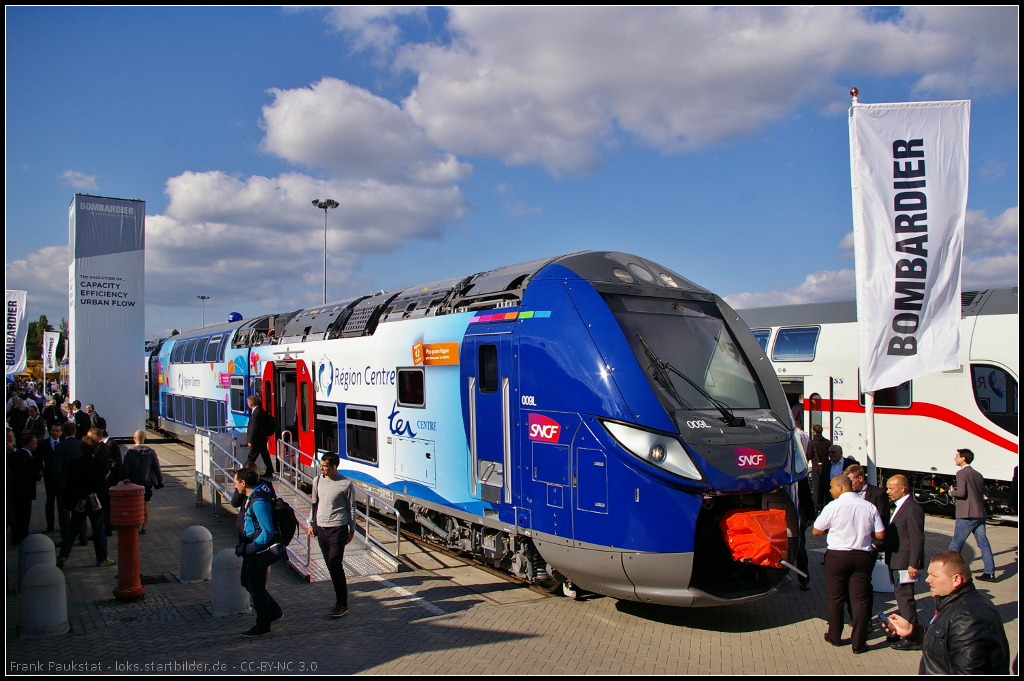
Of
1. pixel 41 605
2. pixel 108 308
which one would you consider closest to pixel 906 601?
pixel 41 605

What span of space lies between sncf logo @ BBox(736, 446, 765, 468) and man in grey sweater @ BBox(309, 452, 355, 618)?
12.8 feet

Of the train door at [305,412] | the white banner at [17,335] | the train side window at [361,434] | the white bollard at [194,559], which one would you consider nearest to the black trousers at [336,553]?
the white bollard at [194,559]

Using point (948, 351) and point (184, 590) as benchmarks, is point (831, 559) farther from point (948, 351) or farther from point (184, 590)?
point (184, 590)

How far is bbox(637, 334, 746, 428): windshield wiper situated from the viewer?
6.45m

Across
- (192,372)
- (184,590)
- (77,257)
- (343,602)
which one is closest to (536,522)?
(343,602)

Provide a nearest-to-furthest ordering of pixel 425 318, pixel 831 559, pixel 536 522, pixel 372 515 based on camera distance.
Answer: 1. pixel 831 559
2. pixel 536 522
3. pixel 425 318
4. pixel 372 515

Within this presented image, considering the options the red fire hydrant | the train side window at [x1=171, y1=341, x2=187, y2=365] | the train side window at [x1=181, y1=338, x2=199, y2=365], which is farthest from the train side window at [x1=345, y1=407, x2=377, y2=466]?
the train side window at [x1=171, y1=341, x2=187, y2=365]

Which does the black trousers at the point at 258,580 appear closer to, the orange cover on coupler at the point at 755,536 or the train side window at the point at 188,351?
the orange cover on coupler at the point at 755,536

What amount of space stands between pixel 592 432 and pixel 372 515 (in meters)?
6.66

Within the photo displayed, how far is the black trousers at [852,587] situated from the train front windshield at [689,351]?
5.35 ft

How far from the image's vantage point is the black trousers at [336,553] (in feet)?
22.6

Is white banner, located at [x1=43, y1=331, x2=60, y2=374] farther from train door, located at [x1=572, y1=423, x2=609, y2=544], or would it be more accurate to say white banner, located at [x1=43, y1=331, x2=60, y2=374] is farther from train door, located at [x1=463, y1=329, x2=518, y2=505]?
train door, located at [x1=572, y1=423, x2=609, y2=544]

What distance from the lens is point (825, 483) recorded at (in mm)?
10195

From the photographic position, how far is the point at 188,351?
20734 mm
